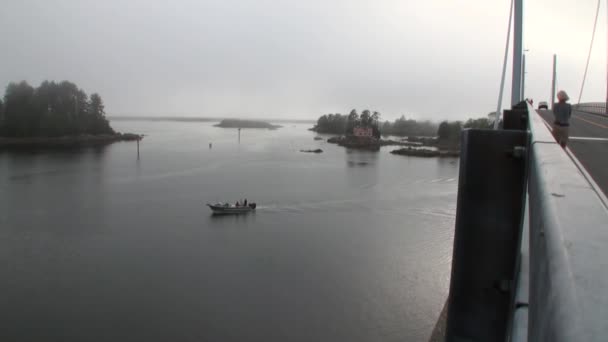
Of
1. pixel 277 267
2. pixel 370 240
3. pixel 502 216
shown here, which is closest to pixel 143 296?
pixel 277 267

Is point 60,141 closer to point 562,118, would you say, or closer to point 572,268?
point 562,118

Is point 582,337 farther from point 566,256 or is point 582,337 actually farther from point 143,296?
point 143,296

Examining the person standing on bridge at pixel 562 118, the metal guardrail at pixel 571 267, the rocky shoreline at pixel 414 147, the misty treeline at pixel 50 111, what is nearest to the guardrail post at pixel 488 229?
the metal guardrail at pixel 571 267

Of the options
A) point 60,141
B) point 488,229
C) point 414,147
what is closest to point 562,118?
point 488,229

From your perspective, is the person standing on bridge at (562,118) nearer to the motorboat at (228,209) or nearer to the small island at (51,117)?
the motorboat at (228,209)

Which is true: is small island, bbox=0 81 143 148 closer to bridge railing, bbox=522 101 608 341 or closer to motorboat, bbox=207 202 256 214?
motorboat, bbox=207 202 256 214

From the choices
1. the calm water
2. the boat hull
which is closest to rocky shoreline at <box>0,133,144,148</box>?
the calm water
